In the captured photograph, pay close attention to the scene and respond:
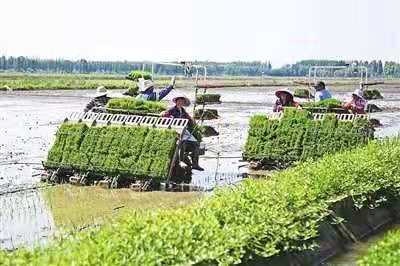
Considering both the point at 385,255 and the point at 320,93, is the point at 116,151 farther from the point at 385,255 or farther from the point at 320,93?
the point at 385,255

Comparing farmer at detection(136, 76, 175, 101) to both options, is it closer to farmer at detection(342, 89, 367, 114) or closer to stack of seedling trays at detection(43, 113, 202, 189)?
stack of seedling trays at detection(43, 113, 202, 189)

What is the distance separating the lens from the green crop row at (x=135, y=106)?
16.6 meters

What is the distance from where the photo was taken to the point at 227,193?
8891 mm

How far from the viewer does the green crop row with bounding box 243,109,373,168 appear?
1745 centimetres

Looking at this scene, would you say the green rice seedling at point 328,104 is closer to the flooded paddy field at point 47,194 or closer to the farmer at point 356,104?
the farmer at point 356,104

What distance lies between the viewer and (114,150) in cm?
1548

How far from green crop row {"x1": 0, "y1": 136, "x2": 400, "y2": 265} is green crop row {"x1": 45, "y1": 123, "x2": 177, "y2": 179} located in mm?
3976

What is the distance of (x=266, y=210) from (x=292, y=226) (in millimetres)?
384

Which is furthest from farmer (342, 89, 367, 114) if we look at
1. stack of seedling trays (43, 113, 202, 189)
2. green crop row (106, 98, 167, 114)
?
stack of seedling trays (43, 113, 202, 189)

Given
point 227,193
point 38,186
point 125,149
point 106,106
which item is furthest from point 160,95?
point 227,193

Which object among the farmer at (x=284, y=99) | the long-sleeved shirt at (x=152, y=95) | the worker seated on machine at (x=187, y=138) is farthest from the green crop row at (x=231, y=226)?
the farmer at (x=284, y=99)

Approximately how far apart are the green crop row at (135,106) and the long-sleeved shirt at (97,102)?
108 cm

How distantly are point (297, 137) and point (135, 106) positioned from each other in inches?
153

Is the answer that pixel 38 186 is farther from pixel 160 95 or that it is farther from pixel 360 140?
pixel 360 140
